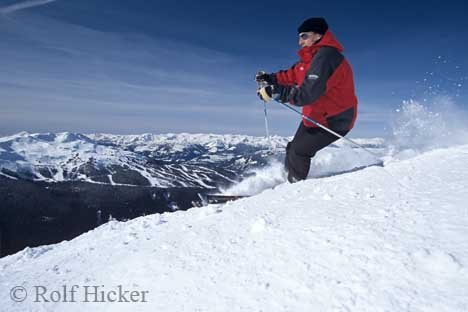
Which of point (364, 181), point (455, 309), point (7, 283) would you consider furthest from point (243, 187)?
point (455, 309)

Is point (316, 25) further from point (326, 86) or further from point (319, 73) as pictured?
point (326, 86)

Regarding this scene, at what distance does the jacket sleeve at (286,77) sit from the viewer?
612 centimetres

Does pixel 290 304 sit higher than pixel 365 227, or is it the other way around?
pixel 365 227

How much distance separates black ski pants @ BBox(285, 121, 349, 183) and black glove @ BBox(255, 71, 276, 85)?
1007 mm

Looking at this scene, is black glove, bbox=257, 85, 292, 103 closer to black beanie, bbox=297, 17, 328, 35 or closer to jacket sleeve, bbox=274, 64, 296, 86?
jacket sleeve, bbox=274, 64, 296, 86

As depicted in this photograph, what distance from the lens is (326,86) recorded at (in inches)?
195

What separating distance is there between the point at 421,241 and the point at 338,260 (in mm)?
688

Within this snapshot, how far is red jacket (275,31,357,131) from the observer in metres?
4.84

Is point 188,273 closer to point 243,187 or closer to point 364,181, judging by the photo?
point 364,181

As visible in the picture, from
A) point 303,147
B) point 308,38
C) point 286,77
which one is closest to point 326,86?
point 308,38

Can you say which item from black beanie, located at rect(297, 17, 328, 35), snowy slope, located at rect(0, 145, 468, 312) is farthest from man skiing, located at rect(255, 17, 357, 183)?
snowy slope, located at rect(0, 145, 468, 312)

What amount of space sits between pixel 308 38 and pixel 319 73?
77 cm

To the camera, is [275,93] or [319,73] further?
[275,93]

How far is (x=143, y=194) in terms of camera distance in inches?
5507
